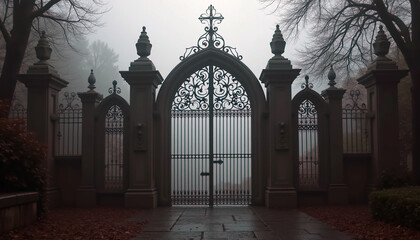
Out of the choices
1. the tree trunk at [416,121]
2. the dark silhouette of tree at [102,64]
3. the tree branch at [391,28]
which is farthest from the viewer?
the dark silhouette of tree at [102,64]

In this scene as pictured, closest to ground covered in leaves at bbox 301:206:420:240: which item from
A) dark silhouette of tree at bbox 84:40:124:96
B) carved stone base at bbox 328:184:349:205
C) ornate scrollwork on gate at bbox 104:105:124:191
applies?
carved stone base at bbox 328:184:349:205

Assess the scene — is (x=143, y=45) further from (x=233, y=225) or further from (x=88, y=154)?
(x=233, y=225)

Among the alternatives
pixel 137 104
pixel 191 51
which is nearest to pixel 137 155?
pixel 137 104

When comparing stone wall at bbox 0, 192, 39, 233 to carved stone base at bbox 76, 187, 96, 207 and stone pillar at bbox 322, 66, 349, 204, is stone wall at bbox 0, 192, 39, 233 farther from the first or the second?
stone pillar at bbox 322, 66, 349, 204

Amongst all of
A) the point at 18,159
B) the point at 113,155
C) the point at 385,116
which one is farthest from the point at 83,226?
the point at 385,116

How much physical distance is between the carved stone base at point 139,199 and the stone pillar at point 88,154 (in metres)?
1.13

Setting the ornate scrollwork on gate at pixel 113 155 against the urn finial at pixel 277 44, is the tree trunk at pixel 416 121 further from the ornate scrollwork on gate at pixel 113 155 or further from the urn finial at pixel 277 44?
the ornate scrollwork on gate at pixel 113 155

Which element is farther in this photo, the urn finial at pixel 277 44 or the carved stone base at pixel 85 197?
the urn finial at pixel 277 44

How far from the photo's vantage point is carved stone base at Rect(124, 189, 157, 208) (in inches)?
511

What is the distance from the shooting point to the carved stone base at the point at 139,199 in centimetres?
1298

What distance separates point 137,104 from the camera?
13453 mm

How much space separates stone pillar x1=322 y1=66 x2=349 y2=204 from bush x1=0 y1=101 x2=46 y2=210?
7.73 meters

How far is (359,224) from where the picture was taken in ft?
30.7

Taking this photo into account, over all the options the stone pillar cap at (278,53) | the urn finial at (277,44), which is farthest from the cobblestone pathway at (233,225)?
the urn finial at (277,44)
